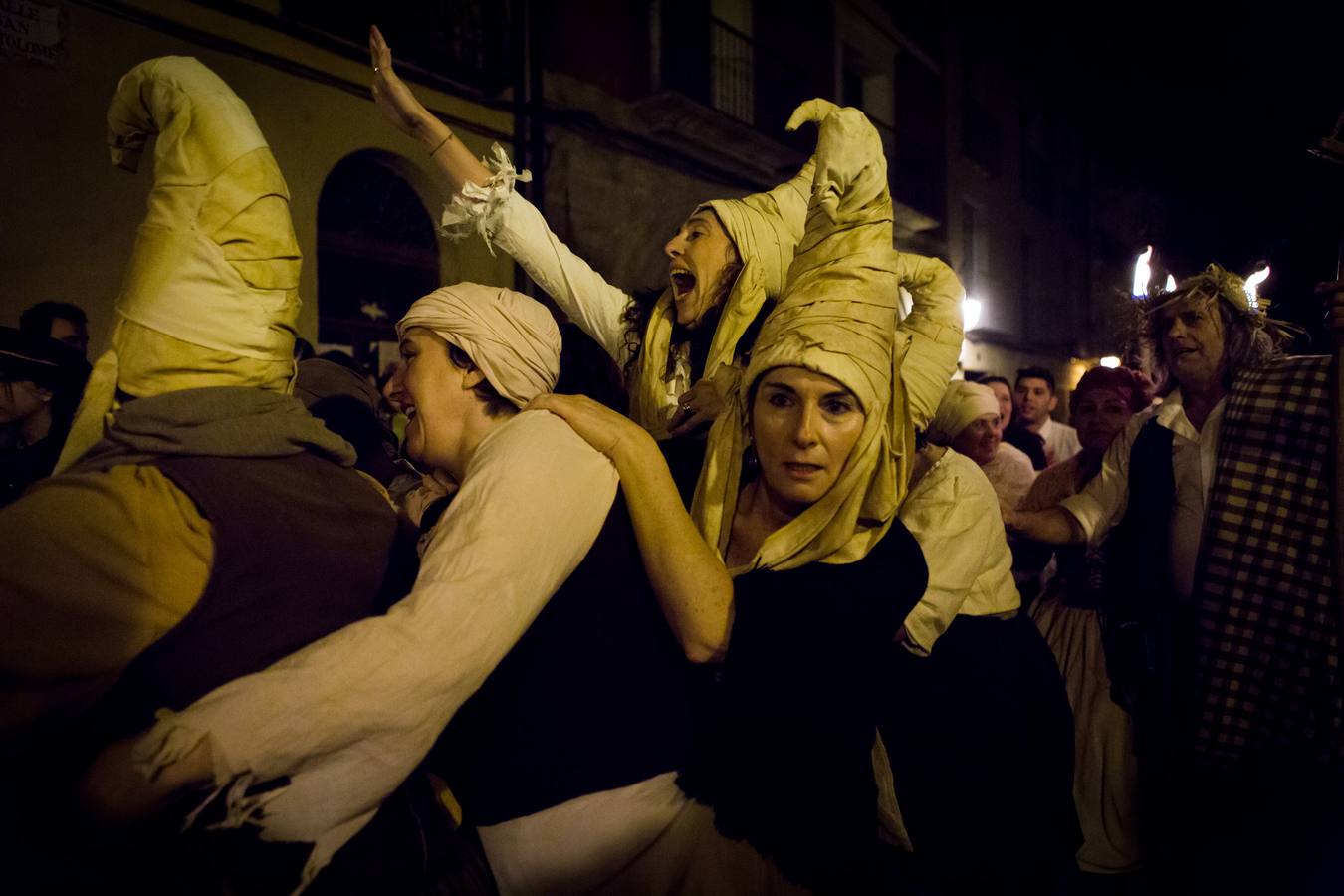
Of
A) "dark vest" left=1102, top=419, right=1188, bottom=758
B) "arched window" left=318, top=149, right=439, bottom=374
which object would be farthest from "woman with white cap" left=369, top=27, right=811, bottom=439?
"arched window" left=318, top=149, right=439, bottom=374

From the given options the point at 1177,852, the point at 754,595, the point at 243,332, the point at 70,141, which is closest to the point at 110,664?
the point at 243,332

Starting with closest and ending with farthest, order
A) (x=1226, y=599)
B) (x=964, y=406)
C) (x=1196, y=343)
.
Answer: (x=1226, y=599) → (x=1196, y=343) → (x=964, y=406)

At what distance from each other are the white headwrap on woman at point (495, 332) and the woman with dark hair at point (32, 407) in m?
1.71

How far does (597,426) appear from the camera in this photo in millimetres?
1429

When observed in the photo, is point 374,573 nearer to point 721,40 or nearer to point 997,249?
point 721,40

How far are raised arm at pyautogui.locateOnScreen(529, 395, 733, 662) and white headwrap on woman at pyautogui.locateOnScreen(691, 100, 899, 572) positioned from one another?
0.27 metres

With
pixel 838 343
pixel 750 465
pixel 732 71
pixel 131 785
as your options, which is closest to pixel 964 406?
pixel 750 465

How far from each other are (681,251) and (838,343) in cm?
98

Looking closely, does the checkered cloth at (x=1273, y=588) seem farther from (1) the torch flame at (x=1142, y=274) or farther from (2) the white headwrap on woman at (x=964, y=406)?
(1) the torch flame at (x=1142, y=274)

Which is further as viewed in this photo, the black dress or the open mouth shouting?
the open mouth shouting

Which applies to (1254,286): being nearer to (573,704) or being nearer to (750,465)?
(750,465)

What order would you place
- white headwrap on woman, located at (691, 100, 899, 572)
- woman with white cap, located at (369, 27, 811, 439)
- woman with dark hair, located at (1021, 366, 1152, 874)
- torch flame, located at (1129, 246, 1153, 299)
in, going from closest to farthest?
1. white headwrap on woman, located at (691, 100, 899, 572)
2. woman with white cap, located at (369, 27, 811, 439)
3. woman with dark hair, located at (1021, 366, 1152, 874)
4. torch flame, located at (1129, 246, 1153, 299)

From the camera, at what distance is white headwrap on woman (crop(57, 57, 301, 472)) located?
1.37 meters

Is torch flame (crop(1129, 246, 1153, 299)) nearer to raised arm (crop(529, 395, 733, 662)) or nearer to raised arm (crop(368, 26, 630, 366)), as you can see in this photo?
raised arm (crop(368, 26, 630, 366))
